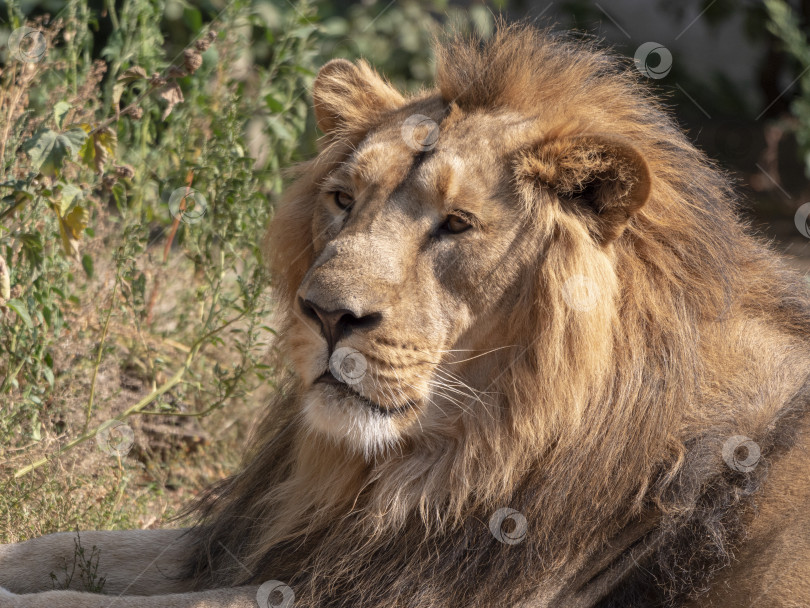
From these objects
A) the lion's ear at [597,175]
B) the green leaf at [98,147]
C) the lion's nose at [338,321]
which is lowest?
the green leaf at [98,147]

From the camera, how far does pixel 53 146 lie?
3.47 meters

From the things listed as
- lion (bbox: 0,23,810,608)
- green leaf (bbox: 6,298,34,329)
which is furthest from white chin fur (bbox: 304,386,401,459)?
green leaf (bbox: 6,298,34,329)

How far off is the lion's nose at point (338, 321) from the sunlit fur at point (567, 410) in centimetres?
15

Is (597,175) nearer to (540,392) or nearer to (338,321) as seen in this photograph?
(540,392)

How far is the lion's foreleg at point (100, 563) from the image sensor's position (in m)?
3.38

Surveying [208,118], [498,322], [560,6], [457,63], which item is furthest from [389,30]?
[498,322]

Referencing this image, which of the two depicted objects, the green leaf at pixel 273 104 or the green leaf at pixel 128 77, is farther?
the green leaf at pixel 273 104

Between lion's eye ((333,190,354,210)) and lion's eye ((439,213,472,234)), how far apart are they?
15.7 inches

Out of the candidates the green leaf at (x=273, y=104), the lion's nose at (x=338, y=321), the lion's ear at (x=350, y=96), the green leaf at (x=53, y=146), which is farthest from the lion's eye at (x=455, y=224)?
the green leaf at (x=273, y=104)

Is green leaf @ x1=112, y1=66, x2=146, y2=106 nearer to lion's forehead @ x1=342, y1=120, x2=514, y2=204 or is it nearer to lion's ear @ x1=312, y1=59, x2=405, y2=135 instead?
lion's ear @ x1=312, y1=59, x2=405, y2=135

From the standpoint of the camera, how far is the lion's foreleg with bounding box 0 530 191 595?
3.38 m

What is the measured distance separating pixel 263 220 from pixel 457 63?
1.92 metres

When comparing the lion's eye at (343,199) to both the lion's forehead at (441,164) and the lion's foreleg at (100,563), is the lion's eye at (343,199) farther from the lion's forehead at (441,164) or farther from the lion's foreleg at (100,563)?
the lion's foreleg at (100,563)

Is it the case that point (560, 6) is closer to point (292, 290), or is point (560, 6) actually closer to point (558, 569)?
point (292, 290)
